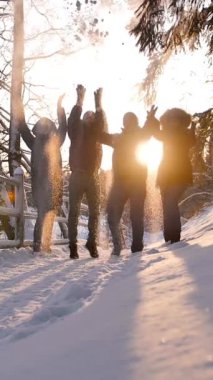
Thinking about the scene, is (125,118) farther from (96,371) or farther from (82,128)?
(96,371)

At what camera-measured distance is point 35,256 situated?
22.4 ft

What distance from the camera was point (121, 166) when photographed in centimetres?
668

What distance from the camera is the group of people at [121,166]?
653 centimetres

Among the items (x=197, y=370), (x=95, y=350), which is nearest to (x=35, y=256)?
(x=95, y=350)

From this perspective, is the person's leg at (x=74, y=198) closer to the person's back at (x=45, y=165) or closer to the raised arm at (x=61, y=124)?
the person's back at (x=45, y=165)

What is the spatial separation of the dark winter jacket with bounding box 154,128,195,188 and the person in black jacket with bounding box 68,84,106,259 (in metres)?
0.88

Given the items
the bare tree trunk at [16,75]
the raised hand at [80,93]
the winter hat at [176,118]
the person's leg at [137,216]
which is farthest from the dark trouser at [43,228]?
the bare tree trunk at [16,75]

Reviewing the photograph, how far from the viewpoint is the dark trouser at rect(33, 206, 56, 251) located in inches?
270

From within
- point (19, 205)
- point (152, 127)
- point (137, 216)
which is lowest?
point (137, 216)

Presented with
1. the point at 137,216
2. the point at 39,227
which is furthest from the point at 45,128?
the point at 137,216

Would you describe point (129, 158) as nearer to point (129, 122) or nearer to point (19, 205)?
point (129, 122)

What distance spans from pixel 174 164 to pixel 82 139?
49.2 inches

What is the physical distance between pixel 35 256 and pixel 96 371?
531 cm

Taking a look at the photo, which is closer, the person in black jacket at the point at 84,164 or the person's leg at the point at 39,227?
the person in black jacket at the point at 84,164
